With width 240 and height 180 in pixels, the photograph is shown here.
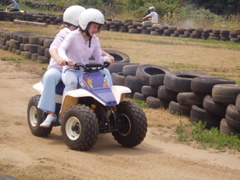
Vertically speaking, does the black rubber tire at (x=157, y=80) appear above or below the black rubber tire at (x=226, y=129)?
above

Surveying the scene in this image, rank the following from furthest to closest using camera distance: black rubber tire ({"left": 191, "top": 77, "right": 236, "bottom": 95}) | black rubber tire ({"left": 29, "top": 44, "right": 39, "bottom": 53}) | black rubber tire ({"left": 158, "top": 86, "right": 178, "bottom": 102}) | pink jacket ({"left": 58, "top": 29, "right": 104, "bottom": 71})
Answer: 1. black rubber tire ({"left": 29, "top": 44, "right": 39, "bottom": 53})
2. black rubber tire ({"left": 158, "top": 86, "right": 178, "bottom": 102})
3. black rubber tire ({"left": 191, "top": 77, "right": 236, "bottom": 95})
4. pink jacket ({"left": 58, "top": 29, "right": 104, "bottom": 71})

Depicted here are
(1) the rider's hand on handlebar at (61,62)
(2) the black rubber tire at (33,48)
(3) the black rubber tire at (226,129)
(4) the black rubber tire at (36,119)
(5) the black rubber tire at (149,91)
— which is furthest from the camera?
(2) the black rubber tire at (33,48)

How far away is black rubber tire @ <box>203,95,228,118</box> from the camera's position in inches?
303

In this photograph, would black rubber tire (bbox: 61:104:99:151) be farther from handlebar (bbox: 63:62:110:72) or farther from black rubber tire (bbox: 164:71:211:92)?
black rubber tire (bbox: 164:71:211:92)

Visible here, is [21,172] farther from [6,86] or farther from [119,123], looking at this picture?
[6,86]

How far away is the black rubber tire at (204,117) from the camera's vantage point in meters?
7.89

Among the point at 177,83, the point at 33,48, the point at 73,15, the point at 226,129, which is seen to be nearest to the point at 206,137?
the point at 226,129

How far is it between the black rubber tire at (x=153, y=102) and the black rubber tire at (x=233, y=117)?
7.08ft

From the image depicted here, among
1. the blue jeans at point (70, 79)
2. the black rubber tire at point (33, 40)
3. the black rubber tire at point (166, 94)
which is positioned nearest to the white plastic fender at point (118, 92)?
the blue jeans at point (70, 79)

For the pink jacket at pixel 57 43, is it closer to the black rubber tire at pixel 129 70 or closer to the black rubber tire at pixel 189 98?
the black rubber tire at pixel 189 98

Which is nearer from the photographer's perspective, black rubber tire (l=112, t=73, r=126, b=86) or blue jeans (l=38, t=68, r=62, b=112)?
blue jeans (l=38, t=68, r=62, b=112)

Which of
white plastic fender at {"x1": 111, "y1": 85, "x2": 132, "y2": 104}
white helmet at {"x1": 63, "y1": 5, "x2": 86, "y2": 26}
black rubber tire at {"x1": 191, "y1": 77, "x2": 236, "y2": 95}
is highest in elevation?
white helmet at {"x1": 63, "y1": 5, "x2": 86, "y2": 26}

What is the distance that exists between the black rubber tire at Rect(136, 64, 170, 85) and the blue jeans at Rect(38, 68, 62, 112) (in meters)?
3.20

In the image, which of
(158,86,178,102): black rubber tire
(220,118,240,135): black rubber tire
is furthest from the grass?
(158,86,178,102): black rubber tire
